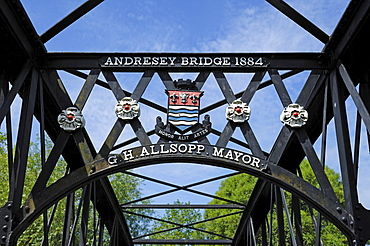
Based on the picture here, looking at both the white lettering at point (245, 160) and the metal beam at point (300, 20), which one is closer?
the white lettering at point (245, 160)

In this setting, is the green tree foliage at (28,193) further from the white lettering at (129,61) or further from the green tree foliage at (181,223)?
the white lettering at (129,61)

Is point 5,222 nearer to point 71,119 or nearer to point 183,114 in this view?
point 71,119

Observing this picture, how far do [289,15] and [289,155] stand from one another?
135 inches

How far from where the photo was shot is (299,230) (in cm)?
1395

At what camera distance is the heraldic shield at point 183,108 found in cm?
1088

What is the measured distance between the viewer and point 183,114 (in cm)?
1094

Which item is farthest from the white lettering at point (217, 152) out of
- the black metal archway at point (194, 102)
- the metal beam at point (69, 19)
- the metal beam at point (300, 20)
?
the metal beam at point (69, 19)

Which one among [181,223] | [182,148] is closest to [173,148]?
[182,148]

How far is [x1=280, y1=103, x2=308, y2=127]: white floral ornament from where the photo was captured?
35.6 ft

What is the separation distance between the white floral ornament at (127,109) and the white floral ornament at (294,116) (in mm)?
2730

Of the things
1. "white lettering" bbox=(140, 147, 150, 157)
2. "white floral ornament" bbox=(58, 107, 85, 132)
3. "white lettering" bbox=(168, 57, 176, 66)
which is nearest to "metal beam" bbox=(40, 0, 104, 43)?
"white floral ornament" bbox=(58, 107, 85, 132)

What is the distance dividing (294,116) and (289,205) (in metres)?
25.5

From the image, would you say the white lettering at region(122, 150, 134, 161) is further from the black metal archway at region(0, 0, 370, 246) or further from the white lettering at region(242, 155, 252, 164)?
the white lettering at region(242, 155, 252, 164)

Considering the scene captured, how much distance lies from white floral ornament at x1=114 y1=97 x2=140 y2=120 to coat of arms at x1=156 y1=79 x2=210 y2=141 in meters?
0.46
